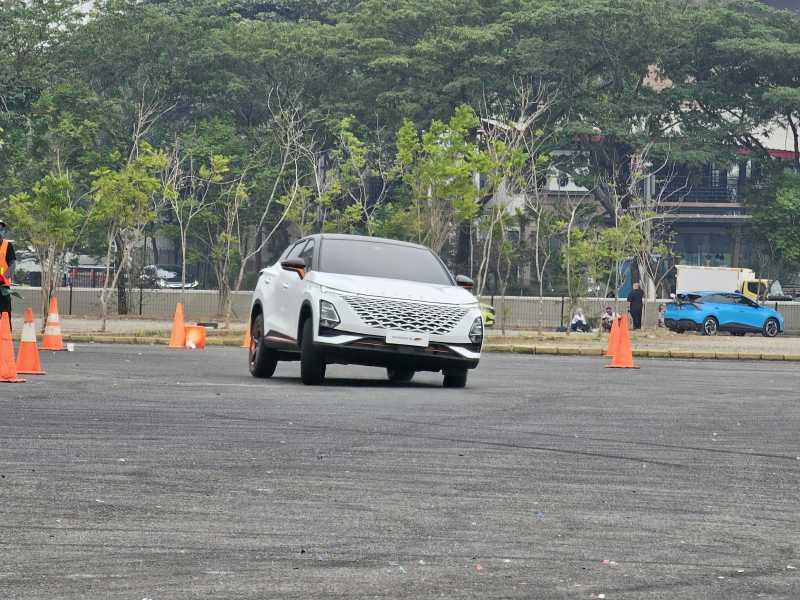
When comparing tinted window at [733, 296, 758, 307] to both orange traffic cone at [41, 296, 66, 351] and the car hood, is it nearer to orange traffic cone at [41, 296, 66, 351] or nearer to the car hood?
orange traffic cone at [41, 296, 66, 351]

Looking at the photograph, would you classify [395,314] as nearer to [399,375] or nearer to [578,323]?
[399,375]

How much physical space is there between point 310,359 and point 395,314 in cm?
107

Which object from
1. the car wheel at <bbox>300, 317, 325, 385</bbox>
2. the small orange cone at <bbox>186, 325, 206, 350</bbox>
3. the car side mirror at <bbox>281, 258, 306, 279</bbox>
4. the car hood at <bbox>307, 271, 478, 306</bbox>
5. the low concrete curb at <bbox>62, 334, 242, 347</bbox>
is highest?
the car side mirror at <bbox>281, 258, 306, 279</bbox>

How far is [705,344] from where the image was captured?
40062 millimetres

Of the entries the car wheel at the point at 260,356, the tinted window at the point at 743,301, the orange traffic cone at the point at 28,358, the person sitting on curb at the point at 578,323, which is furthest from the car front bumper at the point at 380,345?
the tinted window at the point at 743,301

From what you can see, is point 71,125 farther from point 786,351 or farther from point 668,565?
point 668,565

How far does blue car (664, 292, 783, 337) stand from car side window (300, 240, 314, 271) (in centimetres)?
3168

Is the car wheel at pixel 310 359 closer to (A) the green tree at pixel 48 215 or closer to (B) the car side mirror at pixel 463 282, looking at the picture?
(B) the car side mirror at pixel 463 282

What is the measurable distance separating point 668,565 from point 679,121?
61869mm

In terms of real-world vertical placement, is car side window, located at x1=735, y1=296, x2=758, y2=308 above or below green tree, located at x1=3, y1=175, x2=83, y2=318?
below

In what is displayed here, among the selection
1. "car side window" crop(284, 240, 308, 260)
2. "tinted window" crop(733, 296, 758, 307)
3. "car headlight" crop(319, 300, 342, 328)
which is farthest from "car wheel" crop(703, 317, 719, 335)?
"car headlight" crop(319, 300, 342, 328)

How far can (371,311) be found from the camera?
18.0 m

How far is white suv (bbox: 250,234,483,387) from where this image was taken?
1789 centimetres

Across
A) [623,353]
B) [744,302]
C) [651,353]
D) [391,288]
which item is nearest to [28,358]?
[391,288]
